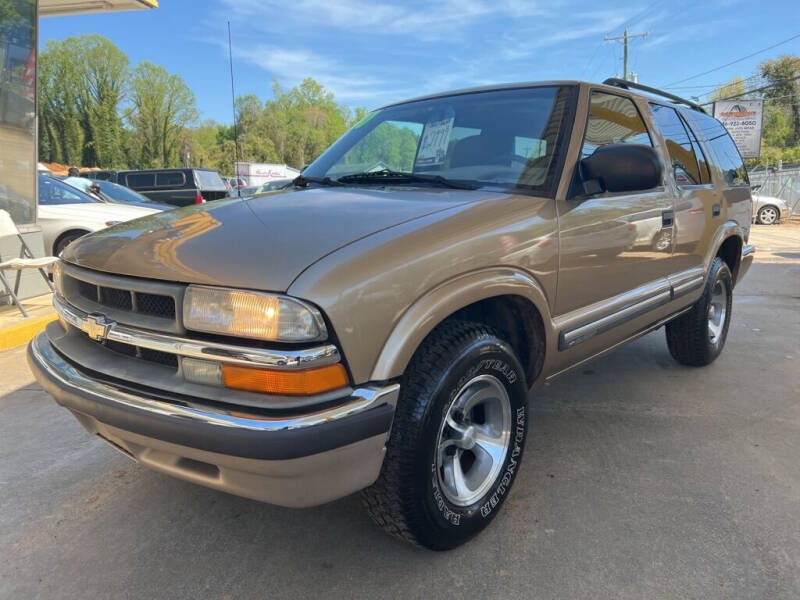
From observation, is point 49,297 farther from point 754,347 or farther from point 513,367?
point 754,347

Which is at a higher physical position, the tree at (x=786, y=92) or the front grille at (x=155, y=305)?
the tree at (x=786, y=92)

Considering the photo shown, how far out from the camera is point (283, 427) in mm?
1654

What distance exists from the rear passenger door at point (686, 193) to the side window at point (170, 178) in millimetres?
15724

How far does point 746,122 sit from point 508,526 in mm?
30456

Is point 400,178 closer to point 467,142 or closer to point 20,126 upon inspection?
point 467,142

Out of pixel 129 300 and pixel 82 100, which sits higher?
pixel 82 100

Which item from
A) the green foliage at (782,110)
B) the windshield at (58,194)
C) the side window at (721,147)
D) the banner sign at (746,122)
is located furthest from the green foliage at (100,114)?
the side window at (721,147)

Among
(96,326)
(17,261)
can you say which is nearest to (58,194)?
(17,261)

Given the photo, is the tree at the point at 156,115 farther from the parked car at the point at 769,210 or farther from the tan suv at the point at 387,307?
the tan suv at the point at 387,307

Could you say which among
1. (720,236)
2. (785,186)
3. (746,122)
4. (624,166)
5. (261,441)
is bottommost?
(261,441)

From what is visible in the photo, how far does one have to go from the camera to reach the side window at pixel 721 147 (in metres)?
4.27

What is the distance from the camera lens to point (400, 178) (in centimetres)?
283

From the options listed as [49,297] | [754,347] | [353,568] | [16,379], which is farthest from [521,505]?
[49,297]

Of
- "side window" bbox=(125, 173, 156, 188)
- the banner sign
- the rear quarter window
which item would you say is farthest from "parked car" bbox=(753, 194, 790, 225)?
"side window" bbox=(125, 173, 156, 188)
